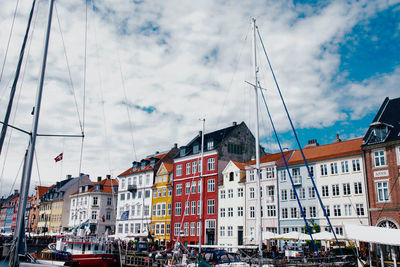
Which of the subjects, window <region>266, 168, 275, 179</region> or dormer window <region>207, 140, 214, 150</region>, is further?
dormer window <region>207, 140, 214, 150</region>

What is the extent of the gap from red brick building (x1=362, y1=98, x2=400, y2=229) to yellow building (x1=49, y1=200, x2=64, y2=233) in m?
80.2

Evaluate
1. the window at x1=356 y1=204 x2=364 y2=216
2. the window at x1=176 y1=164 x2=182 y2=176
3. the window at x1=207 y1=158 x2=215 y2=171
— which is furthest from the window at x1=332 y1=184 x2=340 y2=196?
the window at x1=176 y1=164 x2=182 y2=176

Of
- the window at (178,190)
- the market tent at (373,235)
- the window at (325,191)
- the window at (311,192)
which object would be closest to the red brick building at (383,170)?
the window at (325,191)

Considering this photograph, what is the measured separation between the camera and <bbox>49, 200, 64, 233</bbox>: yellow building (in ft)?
321

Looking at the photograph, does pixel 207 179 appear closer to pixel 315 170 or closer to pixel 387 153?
pixel 315 170

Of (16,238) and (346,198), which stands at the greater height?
(346,198)

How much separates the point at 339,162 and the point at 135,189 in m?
44.0

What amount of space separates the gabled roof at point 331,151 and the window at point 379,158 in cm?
195

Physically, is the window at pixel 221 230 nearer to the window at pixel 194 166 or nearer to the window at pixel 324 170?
the window at pixel 194 166

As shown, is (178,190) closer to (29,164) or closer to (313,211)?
(313,211)

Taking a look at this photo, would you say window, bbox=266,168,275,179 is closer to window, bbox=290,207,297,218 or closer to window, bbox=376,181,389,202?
window, bbox=290,207,297,218

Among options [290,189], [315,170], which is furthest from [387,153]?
[290,189]

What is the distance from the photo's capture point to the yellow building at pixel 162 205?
66188mm

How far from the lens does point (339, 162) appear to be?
45.2 meters
